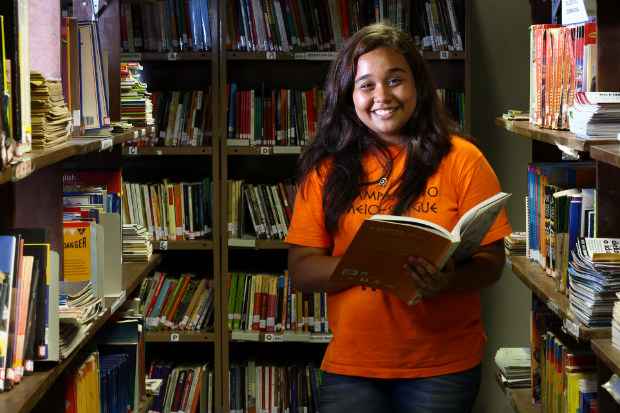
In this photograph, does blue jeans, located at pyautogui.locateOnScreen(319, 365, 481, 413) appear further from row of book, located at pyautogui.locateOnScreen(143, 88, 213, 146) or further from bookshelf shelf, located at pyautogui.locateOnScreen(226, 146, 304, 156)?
row of book, located at pyautogui.locateOnScreen(143, 88, 213, 146)

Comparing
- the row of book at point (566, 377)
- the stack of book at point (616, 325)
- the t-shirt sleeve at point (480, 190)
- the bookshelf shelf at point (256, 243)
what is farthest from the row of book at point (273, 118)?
the stack of book at point (616, 325)

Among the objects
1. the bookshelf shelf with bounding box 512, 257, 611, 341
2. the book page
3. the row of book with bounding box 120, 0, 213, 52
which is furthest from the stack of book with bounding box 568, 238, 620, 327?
the row of book with bounding box 120, 0, 213, 52

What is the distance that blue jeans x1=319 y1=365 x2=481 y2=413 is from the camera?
2.41 m

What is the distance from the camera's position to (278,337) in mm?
4602

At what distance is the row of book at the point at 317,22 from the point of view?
15.0ft

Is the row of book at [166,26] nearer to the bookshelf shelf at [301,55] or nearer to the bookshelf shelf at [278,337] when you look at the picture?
the bookshelf shelf at [301,55]

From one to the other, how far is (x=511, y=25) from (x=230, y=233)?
166cm

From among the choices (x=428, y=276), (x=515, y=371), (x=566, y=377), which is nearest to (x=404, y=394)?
(x=428, y=276)

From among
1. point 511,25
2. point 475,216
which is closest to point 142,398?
point 475,216

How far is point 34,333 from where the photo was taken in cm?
193

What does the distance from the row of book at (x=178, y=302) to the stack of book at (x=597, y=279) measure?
2.60 m

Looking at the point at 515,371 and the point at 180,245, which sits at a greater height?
the point at 180,245

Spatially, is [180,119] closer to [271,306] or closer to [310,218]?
[271,306]

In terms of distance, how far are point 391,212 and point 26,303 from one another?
3.12ft
